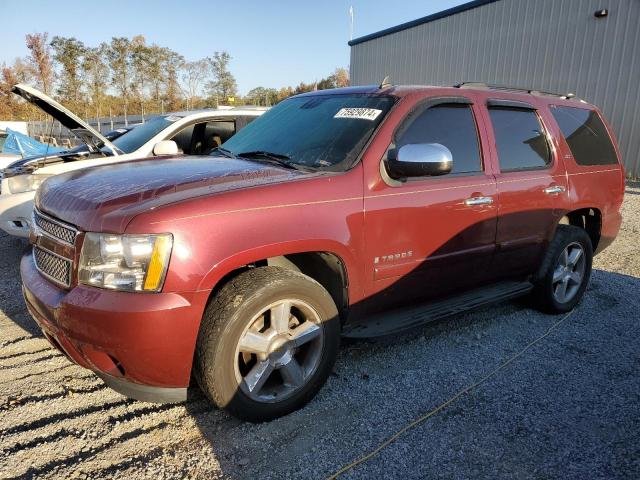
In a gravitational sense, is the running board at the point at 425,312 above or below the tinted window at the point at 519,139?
below

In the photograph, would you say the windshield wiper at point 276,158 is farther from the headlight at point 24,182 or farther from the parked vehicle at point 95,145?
the headlight at point 24,182

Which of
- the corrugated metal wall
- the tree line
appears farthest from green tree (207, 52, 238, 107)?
the corrugated metal wall

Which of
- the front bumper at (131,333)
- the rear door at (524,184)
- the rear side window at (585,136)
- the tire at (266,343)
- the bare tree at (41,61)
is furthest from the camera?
the bare tree at (41,61)

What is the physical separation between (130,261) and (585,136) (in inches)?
165

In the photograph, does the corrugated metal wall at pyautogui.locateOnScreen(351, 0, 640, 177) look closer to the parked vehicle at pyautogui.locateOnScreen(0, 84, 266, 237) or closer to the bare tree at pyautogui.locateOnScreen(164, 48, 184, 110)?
the parked vehicle at pyautogui.locateOnScreen(0, 84, 266, 237)

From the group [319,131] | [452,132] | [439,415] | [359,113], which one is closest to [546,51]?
[452,132]

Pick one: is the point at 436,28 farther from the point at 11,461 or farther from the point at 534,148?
the point at 11,461

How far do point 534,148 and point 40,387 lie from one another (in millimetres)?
3981

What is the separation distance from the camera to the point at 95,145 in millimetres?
5715

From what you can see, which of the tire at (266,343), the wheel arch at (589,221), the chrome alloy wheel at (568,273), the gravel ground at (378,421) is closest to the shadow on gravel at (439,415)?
the gravel ground at (378,421)

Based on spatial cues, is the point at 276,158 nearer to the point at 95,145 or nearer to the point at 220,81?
the point at 95,145

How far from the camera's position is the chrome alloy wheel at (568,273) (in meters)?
4.34

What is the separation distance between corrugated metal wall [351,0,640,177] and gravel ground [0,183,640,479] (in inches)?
545

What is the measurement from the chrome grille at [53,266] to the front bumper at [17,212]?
2.49 metres
